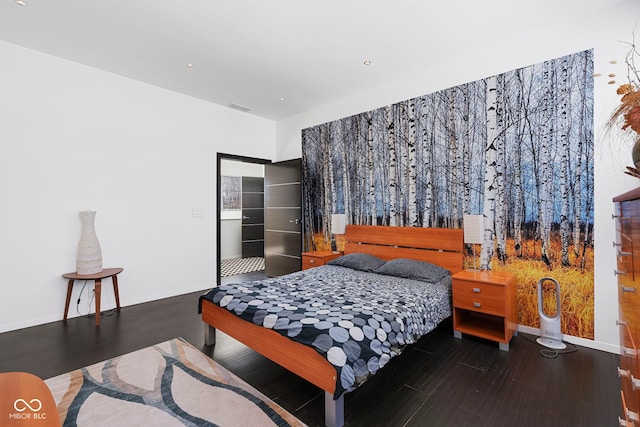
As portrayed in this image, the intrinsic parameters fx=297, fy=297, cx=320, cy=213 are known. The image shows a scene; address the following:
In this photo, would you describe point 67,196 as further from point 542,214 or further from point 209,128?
point 542,214

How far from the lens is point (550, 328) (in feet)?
8.95

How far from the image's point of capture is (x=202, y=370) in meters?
2.31

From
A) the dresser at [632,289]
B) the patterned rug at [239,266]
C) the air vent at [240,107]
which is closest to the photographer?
the dresser at [632,289]

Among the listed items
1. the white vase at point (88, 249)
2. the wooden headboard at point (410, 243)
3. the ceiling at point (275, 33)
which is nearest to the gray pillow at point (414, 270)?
the wooden headboard at point (410, 243)

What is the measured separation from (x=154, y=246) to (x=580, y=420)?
462 cm

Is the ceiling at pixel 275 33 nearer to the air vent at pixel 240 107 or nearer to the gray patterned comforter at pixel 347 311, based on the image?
the air vent at pixel 240 107

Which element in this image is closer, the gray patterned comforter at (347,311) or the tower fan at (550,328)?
the gray patterned comforter at (347,311)

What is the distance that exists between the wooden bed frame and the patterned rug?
273 centimetres

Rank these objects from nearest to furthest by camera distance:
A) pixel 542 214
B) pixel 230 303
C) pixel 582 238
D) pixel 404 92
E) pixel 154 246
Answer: pixel 230 303 < pixel 582 238 < pixel 542 214 < pixel 404 92 < pixel 154 246

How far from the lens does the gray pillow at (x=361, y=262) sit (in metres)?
3.65

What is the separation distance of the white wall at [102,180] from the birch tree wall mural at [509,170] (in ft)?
8.67

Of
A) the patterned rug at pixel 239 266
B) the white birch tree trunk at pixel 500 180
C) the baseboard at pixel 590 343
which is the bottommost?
the patterned rug at pixel 239 266

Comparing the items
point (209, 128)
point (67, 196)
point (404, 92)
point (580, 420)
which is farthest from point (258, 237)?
point (580, 420)

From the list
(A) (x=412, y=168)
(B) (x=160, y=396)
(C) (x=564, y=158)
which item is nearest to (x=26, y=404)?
(B) (x=160, y=396)
